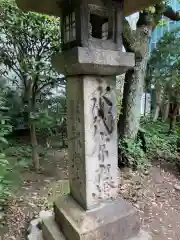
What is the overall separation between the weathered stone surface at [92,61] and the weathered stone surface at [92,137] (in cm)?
9

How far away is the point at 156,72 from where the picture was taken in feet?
19.4

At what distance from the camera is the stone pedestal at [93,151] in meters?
1.79

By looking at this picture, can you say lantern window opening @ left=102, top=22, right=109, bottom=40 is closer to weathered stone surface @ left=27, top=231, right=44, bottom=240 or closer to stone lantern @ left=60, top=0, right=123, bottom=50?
stone lantern @ left=60, top=0, right=123, bottom=50

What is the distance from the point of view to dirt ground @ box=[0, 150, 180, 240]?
2.66 meters

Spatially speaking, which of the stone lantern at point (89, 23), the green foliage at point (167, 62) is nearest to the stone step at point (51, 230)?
the stone lantern at point (89, 23)

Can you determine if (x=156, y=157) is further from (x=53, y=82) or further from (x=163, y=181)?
(x=53, y=82)

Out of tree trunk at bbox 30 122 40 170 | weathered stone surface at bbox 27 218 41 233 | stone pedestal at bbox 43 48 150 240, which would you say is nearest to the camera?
stone pedestal at bbox 43 48 150 240

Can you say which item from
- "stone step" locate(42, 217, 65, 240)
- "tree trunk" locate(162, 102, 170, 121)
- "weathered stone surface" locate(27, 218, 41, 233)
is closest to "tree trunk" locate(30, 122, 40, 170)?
"weathered stone surface" locate(27, 218, 41, 233)

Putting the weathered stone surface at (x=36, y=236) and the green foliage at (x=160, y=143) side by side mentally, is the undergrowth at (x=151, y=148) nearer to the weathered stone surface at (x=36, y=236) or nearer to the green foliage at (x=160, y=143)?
the green foliage at (x=160, y=143)

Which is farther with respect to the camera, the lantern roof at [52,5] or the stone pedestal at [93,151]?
the lantern roof at [52,5]

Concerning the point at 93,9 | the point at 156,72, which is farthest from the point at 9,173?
the point at 156,72

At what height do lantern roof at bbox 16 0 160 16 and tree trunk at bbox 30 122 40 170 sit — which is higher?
lantern roof at bbox 16 0 160 16

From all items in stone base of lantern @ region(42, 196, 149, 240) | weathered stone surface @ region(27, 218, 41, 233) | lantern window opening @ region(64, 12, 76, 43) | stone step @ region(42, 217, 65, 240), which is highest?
lantern window opening @ region(64, 12, 76, 43)

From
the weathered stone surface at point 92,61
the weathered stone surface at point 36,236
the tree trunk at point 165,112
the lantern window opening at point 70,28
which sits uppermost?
the lantern window opening at point 70,28
